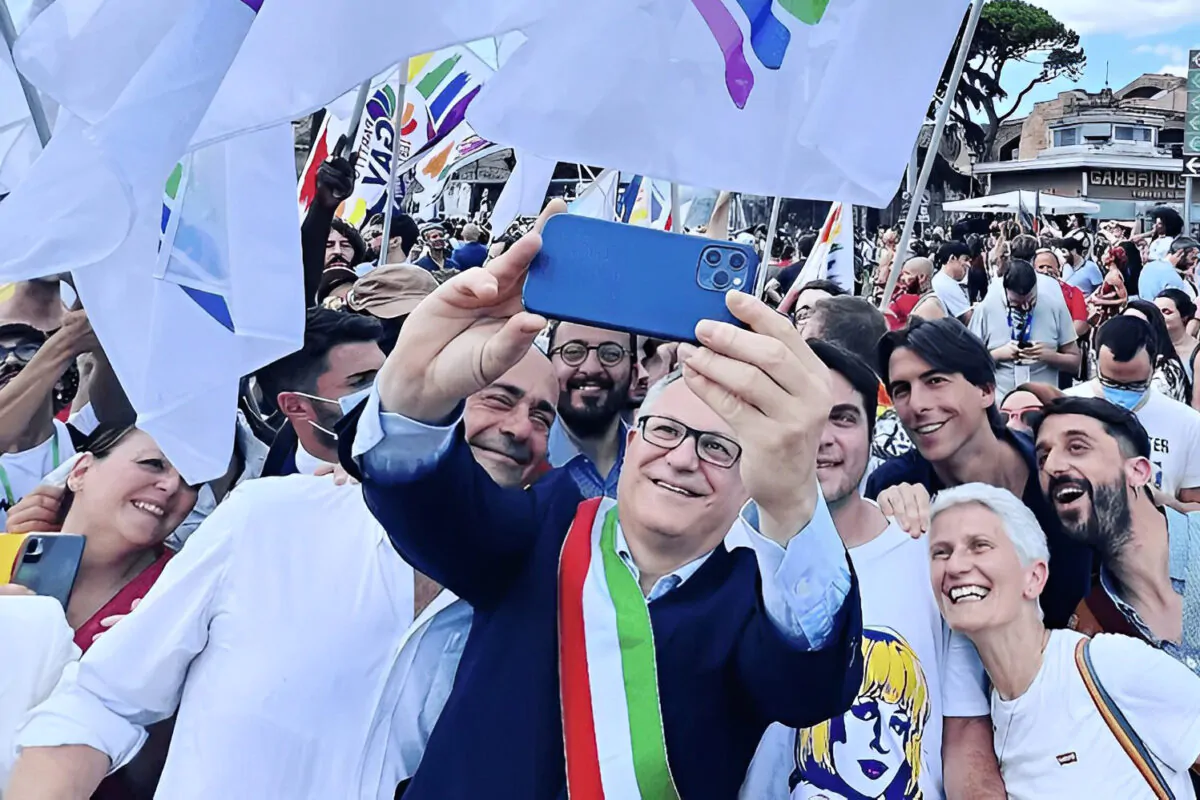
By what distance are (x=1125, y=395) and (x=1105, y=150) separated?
152 ft

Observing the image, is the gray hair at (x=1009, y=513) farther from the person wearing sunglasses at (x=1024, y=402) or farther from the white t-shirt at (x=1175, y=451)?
the white t-shirt at (x=1175, y=451)

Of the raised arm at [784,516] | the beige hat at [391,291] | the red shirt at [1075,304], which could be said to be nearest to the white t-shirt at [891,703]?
the raised arm at [784,516]

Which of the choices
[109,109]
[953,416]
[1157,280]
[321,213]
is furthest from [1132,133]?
[109,109]

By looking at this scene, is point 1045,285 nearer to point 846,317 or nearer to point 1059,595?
point 846,317

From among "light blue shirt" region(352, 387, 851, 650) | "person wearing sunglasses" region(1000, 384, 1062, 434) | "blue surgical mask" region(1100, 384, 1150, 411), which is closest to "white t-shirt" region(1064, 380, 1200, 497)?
"blue surgical mask" region(1100, 384, 1150, 411)

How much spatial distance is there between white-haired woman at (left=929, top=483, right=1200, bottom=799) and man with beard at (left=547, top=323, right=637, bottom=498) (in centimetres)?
109

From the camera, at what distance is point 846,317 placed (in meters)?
3.86

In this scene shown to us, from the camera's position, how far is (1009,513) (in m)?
2.43

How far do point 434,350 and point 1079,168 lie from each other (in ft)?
147

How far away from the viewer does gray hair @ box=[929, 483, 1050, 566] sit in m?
2.39

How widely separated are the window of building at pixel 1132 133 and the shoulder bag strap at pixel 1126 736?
180 ft

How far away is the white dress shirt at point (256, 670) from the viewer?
6.75 ft

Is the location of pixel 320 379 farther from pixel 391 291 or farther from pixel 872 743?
pixel 872 743

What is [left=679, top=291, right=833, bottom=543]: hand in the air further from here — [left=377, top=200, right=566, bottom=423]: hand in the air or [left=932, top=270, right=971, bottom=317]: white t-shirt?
[left=932, top=270, right=971, bottom=317]: white t-shirt
